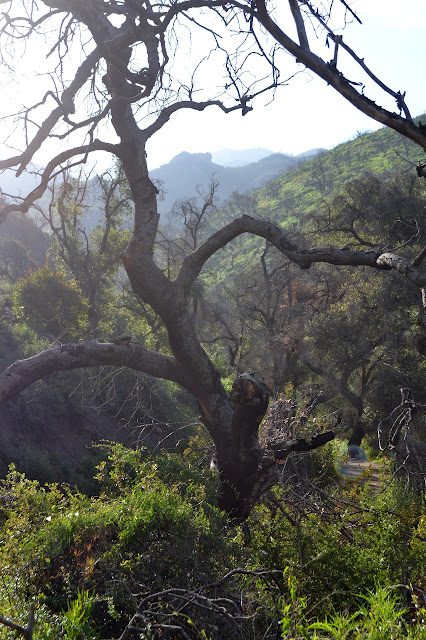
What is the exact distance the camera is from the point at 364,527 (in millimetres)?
4969

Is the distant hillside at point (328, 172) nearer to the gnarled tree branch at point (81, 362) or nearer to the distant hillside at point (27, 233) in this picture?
the distant hillside at point (27, 233)

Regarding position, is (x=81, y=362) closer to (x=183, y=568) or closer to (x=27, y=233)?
(x=183, y=568)

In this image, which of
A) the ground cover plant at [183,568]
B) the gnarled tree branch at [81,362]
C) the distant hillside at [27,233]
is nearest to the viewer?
the ground cover plant at [183,568]

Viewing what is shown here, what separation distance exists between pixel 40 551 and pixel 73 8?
4893 millimetres

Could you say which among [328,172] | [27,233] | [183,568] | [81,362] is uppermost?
[27,233]

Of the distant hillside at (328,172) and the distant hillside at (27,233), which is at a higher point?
the distant hillside at (27,233)

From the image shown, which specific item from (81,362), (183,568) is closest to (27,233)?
(81,362)

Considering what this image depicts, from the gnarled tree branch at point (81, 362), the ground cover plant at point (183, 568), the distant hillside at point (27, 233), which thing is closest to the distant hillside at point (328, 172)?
the distant hillside at point (27, 233)

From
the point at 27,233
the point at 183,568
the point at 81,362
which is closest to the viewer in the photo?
the point at 183,568

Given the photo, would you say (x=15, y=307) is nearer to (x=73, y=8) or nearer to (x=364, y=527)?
(x=73, y=8)

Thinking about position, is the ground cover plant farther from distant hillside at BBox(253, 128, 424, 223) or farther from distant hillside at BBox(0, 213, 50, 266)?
distant hillside at BBox(253, 128, 424, 223)

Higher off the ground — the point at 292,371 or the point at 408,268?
the point at 408,268

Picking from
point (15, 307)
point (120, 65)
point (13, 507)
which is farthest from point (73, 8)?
point (15, 307)

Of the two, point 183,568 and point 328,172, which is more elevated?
point 328,172
